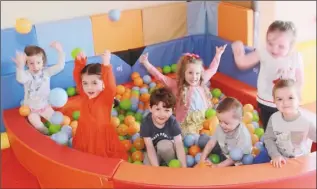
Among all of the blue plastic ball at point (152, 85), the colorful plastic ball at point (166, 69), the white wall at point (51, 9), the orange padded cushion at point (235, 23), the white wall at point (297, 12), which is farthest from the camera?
the colorful plastic ball at point (166, 69)

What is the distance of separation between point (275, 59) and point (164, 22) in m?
1.13

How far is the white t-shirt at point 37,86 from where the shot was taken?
2316 millimetres

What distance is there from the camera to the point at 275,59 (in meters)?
1.99

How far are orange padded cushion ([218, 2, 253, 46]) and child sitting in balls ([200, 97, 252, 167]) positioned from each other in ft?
3.22

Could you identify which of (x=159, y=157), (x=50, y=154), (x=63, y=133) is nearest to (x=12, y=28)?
(x=63, y=133)

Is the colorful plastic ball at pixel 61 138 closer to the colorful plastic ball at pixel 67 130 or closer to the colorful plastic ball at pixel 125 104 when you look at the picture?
the colorful plastic ball at pixel 67 130

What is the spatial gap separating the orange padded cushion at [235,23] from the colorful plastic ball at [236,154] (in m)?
1.02

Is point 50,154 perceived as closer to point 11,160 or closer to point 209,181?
point 11,160

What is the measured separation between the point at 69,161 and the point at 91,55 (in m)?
1.05

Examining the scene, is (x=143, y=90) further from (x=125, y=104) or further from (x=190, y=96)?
(x=190, y=96)

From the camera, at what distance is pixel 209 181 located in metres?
1.59

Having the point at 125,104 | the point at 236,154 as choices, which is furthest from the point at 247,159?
the point at 125,104

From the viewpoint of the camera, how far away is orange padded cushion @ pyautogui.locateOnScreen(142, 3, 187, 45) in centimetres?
290

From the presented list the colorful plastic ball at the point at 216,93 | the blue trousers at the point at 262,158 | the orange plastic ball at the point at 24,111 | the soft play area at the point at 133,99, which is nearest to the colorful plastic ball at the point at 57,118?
the soft play area at the point at 133,99
